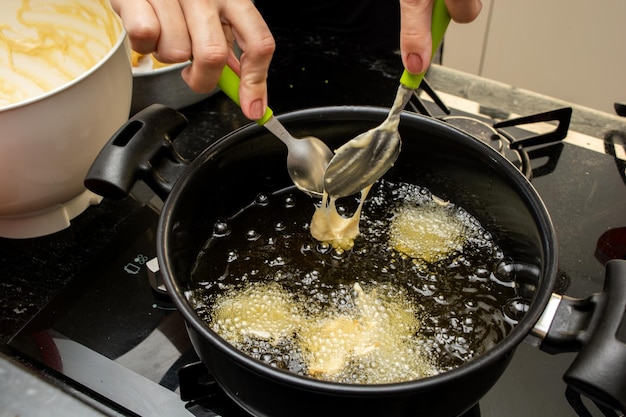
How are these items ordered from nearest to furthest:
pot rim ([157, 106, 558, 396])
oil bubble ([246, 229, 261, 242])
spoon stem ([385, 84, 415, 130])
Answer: pot rim ([157, 106, 558, 396])
spoon stem ([385, 84, 415, 130])
oil bubble ([246, 229, 261, 242])

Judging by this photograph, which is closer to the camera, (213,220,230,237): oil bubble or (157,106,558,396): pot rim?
(157,106,558,396): pot rim

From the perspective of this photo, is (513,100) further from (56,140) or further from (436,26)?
(56,140)

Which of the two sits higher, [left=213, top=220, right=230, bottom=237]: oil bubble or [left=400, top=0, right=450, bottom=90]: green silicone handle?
[left=400, top=0, right=450, bottom=90]: green silicone handle

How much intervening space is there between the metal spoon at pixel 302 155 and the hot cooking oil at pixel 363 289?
6 cm

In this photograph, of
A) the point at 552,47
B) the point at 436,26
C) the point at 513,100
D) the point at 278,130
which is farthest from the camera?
the point at 552,47

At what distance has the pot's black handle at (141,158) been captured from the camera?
1.92 feet

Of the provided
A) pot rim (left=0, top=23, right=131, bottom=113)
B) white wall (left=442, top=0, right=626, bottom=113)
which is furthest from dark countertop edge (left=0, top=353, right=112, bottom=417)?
white wall (left=442, top=0, right=626, bottom=113)

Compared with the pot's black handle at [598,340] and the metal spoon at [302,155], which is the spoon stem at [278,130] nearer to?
the metal spoon at [302,155]

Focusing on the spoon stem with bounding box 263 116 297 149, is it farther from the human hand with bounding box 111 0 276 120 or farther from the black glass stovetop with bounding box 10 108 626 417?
the black glass stovetop with bounding box 10 108 626 417

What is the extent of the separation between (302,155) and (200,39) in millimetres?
179

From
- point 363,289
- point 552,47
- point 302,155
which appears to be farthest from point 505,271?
point 552,47

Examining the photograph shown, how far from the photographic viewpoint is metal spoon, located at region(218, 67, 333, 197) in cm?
63

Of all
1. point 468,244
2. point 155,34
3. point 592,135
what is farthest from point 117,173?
point 592,135

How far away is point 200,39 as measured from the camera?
0.57 meters
